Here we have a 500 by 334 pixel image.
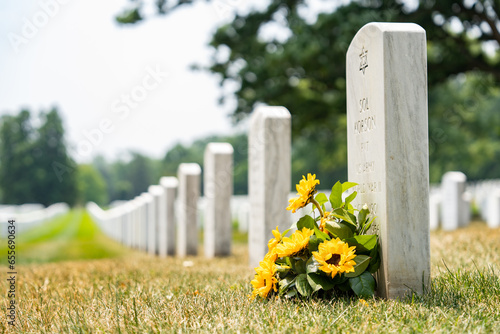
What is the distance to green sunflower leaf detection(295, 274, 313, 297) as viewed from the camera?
3.56 metres

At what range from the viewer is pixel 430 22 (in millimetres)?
11484

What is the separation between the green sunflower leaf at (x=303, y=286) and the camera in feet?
11.7

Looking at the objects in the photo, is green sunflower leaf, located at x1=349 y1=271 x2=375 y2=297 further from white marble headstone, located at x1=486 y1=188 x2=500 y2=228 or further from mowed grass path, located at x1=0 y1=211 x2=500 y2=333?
white marble headstone, located at x1=486 y1=188 x2=500 y2=228

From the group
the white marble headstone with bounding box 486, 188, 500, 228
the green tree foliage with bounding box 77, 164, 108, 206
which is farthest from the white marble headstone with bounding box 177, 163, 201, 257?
the green tree foliage with bounding box 77, 164, 108, 206

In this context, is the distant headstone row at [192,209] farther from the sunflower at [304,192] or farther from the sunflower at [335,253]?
the sunflower at [335,253]

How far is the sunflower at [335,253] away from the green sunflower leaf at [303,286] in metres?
0.18

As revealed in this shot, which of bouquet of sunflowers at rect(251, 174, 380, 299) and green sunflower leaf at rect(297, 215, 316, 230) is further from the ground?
green sunflower leaf at rect(297, 215, 316, 230)

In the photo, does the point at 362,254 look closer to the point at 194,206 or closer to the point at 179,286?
the point at 179,286

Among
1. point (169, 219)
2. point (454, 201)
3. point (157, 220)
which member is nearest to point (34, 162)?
point (157, 220)

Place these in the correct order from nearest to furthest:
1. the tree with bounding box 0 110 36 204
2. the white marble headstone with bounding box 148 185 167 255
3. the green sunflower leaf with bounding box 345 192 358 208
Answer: the green sunflower leaf with bounding box 345 192 358 208 → the white marble headstone with bounding box 148 185 167 255 → the tree with bounding box 0 110 36 204

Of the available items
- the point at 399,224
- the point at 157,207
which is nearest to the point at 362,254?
the point at 399,224

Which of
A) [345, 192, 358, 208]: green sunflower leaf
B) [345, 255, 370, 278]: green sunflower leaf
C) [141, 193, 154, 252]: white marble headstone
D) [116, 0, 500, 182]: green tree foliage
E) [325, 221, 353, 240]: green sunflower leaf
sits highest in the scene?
[116, 0, 500, 182]: green tree foliage

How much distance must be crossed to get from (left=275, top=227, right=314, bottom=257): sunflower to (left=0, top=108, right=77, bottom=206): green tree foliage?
6435 centimetres

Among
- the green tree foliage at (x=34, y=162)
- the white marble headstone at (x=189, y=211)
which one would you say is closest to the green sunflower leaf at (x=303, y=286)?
the white marble headstone at (x=189, y=211)
